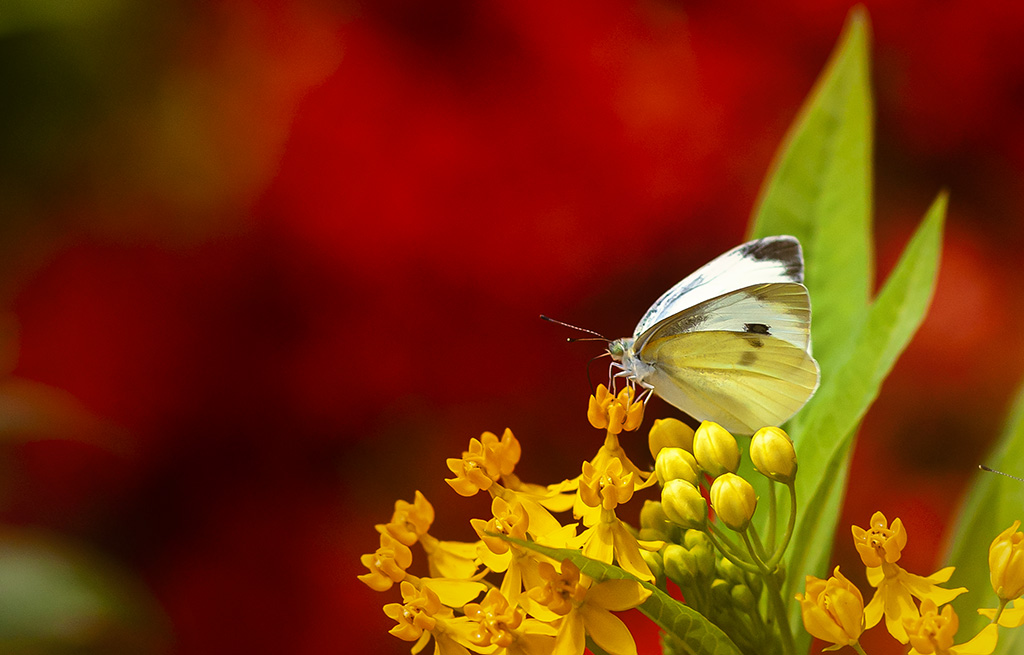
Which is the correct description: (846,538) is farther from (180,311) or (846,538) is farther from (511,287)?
(180,311)

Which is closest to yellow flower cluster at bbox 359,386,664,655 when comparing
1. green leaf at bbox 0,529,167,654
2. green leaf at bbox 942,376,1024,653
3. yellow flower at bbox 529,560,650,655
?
yellow flower at bbox 529,560,650,655

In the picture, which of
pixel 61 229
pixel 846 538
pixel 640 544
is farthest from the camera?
pixel 61 229

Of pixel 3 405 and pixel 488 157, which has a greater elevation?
pixel 488 157

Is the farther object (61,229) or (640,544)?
(61,229)

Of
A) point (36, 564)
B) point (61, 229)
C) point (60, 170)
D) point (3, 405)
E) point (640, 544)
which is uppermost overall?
point (60, 170)

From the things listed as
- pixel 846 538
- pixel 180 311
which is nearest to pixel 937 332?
pixel 846 538

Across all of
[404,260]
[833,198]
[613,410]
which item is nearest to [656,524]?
[613,410]

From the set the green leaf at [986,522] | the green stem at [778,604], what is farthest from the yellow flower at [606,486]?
the green leaf at [986,522]

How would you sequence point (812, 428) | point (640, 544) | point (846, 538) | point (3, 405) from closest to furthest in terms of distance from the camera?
1. point (640, 544)
2. point (812, 428)
3. point (3, 405)
4. point (846, 538)
